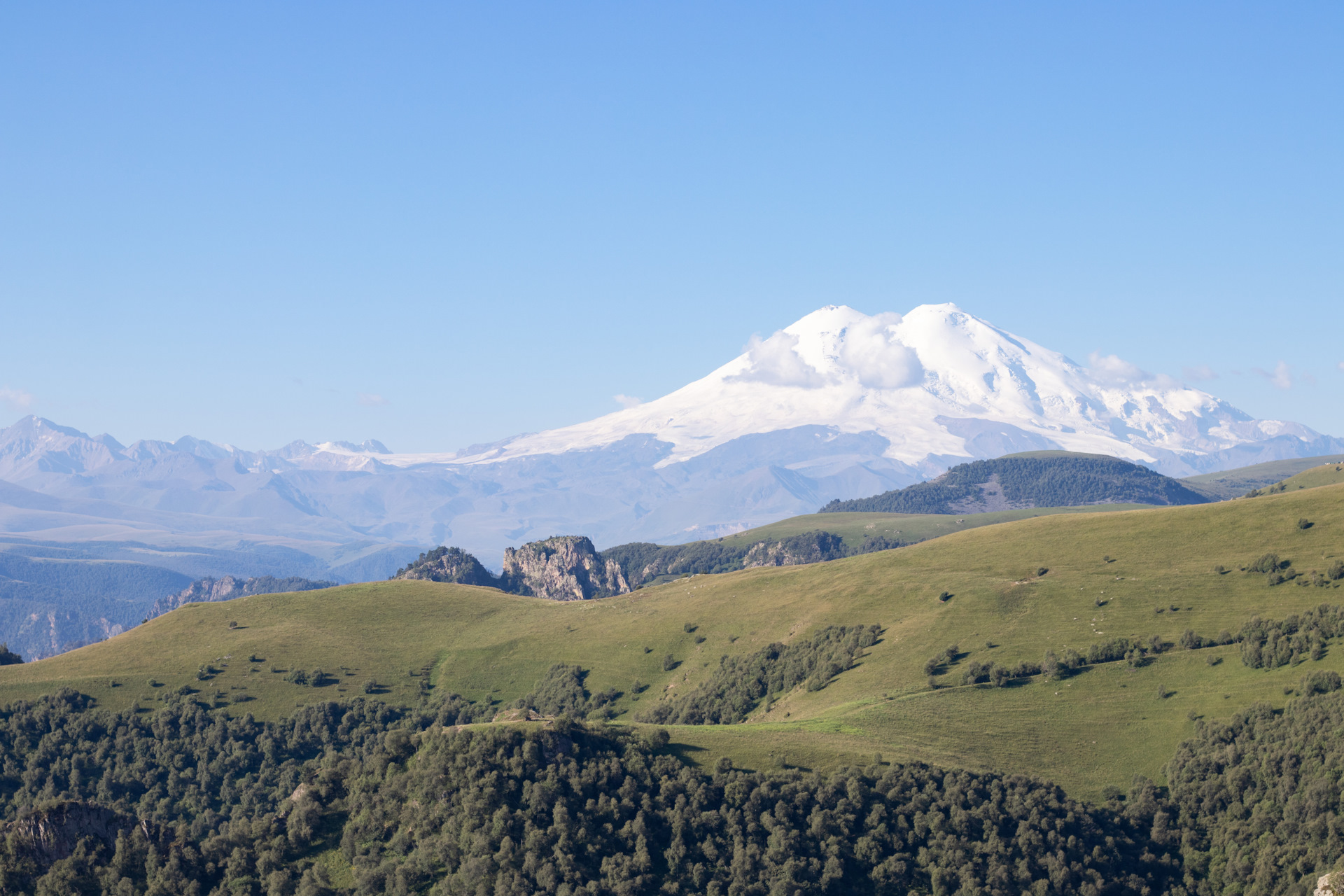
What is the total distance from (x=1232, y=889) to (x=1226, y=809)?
40.1ft

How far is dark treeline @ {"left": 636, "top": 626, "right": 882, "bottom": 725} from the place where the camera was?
617 feet

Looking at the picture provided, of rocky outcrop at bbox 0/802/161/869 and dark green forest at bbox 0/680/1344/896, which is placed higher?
rocky outcrop at bbox 0/802/161/869

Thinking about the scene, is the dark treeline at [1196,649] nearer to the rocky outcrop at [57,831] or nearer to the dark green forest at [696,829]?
the dark green forest at [696,829]

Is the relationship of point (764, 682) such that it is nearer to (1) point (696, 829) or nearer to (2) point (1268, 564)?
(1) point (696, 829)

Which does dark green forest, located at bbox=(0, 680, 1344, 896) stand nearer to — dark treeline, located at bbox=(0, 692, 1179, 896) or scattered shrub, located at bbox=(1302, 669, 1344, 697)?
dark treeline, located at bbox=(0, 692, 1179, 896)

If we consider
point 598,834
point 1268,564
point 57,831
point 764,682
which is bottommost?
point 598,834

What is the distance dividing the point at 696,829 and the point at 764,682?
7746cm

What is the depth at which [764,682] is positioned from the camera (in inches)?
7687

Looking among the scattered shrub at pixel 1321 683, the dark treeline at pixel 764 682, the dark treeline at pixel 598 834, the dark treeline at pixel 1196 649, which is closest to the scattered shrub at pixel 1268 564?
the dark treeline at pixel 1196 649

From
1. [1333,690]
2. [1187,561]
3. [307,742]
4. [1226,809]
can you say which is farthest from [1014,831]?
[307,742]

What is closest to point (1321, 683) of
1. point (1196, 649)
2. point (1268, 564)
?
point (1196, 649)

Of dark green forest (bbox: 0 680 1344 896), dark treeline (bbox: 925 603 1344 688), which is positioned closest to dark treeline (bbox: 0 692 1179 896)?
dark green forest (bbox: 0 680 1344 896)

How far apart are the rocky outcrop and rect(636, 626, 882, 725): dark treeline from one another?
9129 cm

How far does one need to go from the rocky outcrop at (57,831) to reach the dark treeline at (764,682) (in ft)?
300
